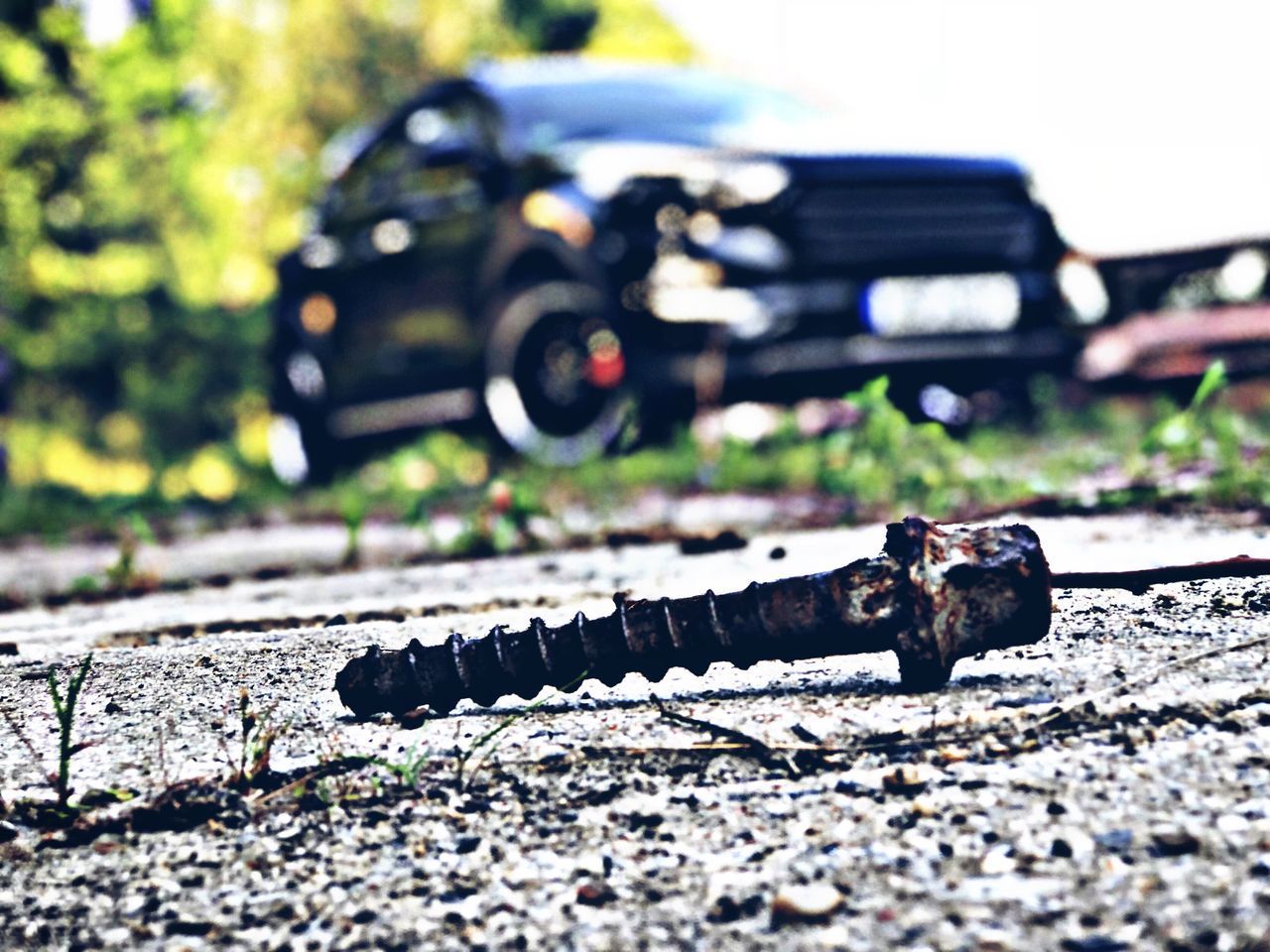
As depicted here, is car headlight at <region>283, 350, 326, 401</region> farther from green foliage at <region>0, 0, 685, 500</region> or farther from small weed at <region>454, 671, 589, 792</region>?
small weed at <region>454, 671, 589, 792</region>

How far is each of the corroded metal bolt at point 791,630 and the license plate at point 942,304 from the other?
388 cm

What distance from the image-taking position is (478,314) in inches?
263

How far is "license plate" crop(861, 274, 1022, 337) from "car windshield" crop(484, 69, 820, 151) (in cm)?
83

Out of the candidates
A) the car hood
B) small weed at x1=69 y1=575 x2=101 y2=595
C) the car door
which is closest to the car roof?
the car door

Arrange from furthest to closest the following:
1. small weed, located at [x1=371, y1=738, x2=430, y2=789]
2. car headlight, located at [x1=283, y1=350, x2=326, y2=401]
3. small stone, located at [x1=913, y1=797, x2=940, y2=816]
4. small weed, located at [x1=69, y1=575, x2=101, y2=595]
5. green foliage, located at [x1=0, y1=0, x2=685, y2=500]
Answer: green foliage, located at [x1=0, y1=0, x2=685, y2=500] → car headlight, located at [x1=283, y1=350, x2=326, y2=401] → small weed, located at [x1=69, y1=575, x2=101, y2=595] → small weed, located at [x1=371, y1=738, x2=430, y2=789] → small stone, located at [x1=913, y1=797, x2=940, y2=816]

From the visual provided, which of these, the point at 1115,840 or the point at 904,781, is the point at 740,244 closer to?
the point at 904,781

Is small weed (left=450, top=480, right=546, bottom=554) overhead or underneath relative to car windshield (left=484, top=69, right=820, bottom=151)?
Answer: underneath

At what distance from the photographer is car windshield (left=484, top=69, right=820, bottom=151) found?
6387 millimetres

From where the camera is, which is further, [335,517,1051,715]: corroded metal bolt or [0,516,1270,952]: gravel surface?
[335,517,1051,715]: corroded metal bolt

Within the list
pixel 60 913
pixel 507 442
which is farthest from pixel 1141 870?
pixel 507 442

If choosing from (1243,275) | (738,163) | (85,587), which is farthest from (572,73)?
(85,587)

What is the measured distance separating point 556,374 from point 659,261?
71 cm

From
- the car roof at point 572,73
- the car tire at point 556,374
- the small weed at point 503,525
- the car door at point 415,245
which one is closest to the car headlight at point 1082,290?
the car roof at point 572,73

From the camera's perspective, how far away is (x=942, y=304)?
6109 millimetres
